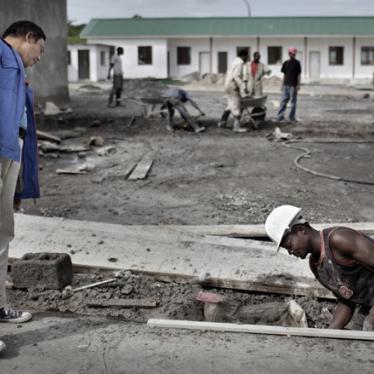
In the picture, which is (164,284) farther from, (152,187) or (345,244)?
(152,187)

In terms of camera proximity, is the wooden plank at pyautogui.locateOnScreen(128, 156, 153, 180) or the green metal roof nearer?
the wooden plank at pyautogui.locateOnScreen(128, 156, 153, 180)

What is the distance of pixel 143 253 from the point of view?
5.95 m

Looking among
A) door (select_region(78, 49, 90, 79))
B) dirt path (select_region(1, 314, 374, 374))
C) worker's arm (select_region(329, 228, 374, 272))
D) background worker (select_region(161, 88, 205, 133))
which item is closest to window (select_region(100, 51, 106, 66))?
door (select_region(78, 49, 90, 79))

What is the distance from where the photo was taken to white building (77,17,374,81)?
4850 centimetres

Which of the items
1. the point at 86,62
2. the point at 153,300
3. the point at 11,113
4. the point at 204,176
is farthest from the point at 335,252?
the point at 86,62

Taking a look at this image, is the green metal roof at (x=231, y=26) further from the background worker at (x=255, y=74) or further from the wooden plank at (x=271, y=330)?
the wooden plank at (x=271, y=330)

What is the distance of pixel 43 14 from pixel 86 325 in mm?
17555

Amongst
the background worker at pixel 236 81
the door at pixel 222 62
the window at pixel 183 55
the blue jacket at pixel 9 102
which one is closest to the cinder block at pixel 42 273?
the blue jacket at pixel 9 102

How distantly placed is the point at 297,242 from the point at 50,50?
717 inches

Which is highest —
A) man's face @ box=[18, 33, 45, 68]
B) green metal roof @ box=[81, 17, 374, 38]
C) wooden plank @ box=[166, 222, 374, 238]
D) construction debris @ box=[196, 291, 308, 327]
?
green metal roof @ box=[81, 17, 374, 38]

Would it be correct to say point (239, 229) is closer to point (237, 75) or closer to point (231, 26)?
point (237, 75)

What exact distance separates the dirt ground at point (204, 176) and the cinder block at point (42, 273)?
7.59 feet

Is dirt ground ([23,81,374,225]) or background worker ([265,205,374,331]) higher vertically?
background worker ([265,205,374,331])

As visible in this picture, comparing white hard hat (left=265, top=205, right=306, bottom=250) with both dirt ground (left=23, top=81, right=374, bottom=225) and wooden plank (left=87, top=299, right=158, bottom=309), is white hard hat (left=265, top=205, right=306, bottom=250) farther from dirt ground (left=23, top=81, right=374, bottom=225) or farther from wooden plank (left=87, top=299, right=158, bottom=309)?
dirt ground (left=23, top=81, right=374, bottom=225)
